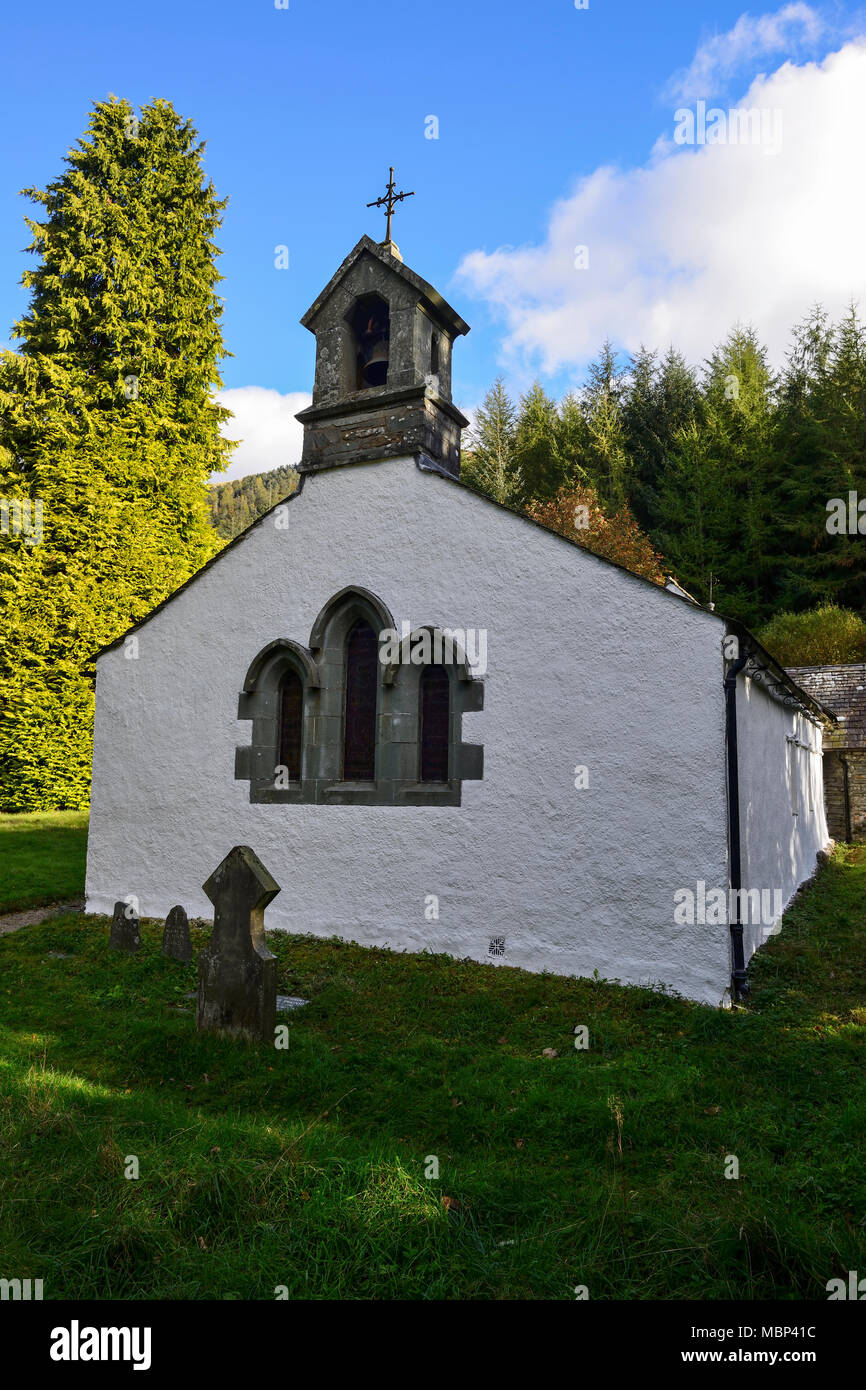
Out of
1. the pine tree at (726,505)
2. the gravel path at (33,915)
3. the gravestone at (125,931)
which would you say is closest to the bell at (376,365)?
the gravestone at (125,931)

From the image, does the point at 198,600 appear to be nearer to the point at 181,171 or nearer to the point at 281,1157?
the point at 281,1157

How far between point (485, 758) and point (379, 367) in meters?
6.27

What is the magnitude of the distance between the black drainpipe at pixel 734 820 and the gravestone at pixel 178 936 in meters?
6.09

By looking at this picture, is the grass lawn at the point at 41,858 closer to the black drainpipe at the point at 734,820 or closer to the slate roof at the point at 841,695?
the black drainpipe at the point at 734,820

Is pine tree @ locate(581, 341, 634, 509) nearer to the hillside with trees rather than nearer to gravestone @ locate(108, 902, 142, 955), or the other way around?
gravestone @ locate(108, 902, 142, 955)

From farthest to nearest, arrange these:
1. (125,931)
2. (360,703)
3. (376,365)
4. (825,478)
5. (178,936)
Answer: (825,478) < (376,365) < (360,703) < (125,931) < (178,936)

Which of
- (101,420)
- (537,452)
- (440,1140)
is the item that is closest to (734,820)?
(440,1140)

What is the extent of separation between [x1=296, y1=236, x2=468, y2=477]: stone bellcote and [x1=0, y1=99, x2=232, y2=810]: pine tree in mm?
12422

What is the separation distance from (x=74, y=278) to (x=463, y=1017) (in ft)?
76.5

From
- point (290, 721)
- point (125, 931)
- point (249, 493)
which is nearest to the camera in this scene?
point (125, 931)

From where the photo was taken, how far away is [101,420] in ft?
71.9

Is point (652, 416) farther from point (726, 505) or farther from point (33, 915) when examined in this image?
point (33, 915)

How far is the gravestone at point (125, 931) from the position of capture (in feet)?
32.4

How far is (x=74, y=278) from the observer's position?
2212cm
